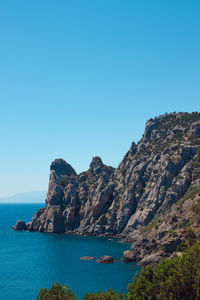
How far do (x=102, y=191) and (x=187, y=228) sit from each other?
82437mm

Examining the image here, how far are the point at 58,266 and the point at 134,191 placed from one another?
72.9 m

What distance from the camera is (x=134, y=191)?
16612 centimetres

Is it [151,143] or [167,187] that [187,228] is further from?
[151,143]

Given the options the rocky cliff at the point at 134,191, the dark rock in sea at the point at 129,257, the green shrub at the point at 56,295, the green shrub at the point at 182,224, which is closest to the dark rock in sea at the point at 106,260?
the dark rock in sea at the point at 129,257

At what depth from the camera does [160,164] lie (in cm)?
16125

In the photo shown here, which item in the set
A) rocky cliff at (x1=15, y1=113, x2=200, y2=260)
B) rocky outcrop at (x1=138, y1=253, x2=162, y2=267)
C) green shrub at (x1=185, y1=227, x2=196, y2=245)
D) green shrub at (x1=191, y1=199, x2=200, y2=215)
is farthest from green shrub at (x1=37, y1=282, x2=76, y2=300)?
rocky cliff at (x1=15, y1=113, x2=200, y2=260)

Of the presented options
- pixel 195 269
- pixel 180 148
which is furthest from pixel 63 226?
pixel 195 269

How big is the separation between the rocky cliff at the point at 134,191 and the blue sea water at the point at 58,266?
53.7 feet

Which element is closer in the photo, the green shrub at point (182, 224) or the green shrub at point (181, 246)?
the green shrub at point (181, 246)

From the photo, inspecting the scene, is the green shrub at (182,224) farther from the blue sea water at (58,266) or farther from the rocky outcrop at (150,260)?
the blue sea water at (58,266)

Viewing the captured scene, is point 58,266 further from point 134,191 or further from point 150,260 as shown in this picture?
point 134,191

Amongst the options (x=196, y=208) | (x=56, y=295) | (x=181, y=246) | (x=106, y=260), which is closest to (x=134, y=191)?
(x=196, y=208)

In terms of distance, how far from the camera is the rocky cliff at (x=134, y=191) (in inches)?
5763

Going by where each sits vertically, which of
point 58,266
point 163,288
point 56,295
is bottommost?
point 58,266
